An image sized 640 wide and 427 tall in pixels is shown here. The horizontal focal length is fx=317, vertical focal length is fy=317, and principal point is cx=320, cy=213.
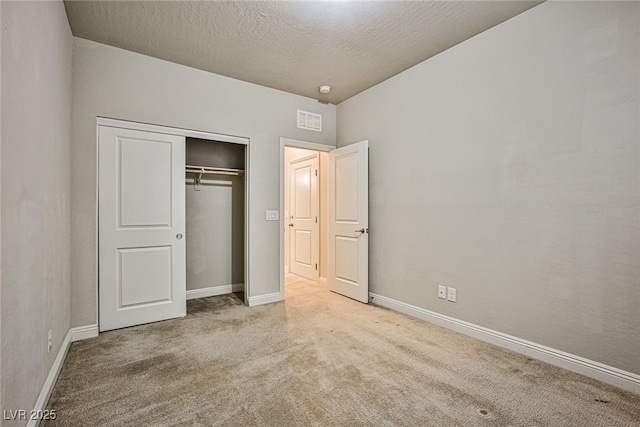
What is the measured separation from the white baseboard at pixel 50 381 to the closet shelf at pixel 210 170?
7.00ft

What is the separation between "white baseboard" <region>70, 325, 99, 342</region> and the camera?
2.81 meters

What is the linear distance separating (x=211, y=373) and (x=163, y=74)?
2.94 metres

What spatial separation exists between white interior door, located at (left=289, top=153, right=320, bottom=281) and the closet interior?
1.14 metres

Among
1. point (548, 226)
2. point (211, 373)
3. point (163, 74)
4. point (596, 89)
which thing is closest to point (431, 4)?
point (596, 89)

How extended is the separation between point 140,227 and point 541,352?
3717 millimetres

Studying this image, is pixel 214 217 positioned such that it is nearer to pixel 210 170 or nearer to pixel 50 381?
pixel 210 170

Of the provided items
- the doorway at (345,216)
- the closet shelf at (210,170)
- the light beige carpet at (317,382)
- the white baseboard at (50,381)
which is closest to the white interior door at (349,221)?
the doorway at (345,216)

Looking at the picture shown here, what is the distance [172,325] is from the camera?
3.20 meters

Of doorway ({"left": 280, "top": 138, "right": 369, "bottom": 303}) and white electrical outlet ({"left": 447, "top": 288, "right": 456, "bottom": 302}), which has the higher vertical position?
doorway ({"left": 280, "top": 138, "right": 369, "bottom": 303})

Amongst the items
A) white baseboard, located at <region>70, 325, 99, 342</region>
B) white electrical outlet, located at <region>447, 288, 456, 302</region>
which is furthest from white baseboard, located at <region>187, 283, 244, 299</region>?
white electrical outlet, located at <region>447, 288, 456, 302</region>

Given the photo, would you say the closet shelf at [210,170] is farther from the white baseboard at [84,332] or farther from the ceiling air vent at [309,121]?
the white baseboard at [84,332]

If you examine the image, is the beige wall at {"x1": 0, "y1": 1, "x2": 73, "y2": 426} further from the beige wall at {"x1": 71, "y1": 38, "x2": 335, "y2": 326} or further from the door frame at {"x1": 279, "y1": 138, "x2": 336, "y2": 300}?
the door frame at {"x1": 279, "y1": 138, "x2": 336, "y2": 300}

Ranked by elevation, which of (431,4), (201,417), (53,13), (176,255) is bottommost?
(201,417)

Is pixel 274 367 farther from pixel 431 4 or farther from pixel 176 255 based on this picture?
pixel 431 4
